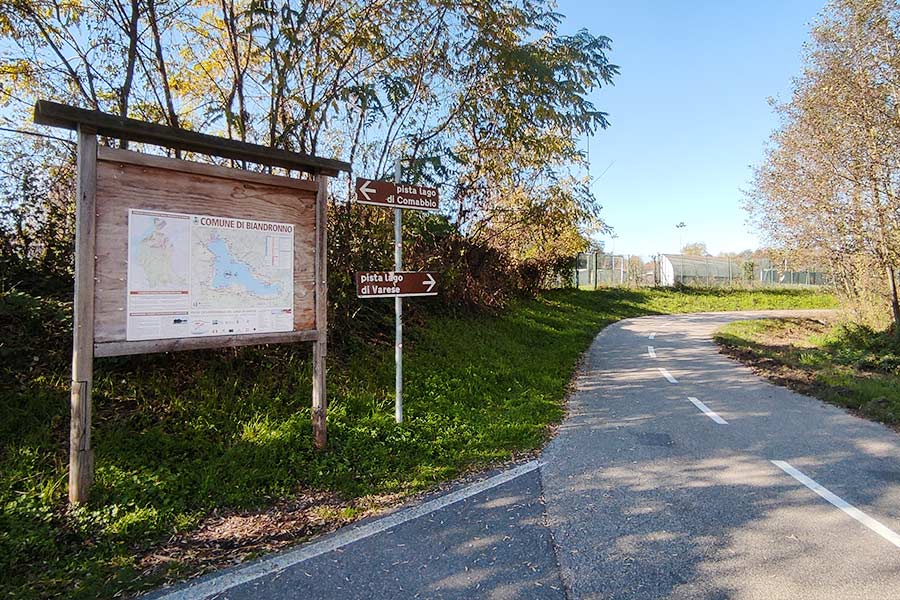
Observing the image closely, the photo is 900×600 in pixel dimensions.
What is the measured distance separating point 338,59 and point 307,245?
9.90 feet

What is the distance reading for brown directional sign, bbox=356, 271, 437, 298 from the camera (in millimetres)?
5289

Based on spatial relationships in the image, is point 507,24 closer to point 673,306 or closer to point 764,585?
point 764,585

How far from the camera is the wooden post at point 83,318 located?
346cm

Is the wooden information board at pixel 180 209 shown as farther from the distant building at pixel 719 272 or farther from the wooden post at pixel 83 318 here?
the distant building at pixel 719 272

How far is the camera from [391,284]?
551cm

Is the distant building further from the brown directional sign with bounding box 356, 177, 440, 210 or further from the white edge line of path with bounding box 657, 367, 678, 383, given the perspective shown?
the brown directional sign with bounding box 356, 177, 440, 210

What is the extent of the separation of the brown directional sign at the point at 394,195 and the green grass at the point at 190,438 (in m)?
2.27

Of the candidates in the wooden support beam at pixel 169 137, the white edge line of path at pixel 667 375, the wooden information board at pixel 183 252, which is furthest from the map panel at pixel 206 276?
the white edge line of path at pixel 667 375

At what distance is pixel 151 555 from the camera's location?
3.14m

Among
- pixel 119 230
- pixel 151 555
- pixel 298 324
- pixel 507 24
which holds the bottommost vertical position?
pixel 151 555

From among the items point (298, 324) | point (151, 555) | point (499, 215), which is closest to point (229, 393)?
point (298, 324)

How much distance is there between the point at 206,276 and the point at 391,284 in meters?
1.98

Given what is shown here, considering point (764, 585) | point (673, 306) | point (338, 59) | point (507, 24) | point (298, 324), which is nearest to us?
point (764, 585)

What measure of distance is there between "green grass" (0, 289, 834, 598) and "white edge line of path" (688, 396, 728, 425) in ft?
6.55
